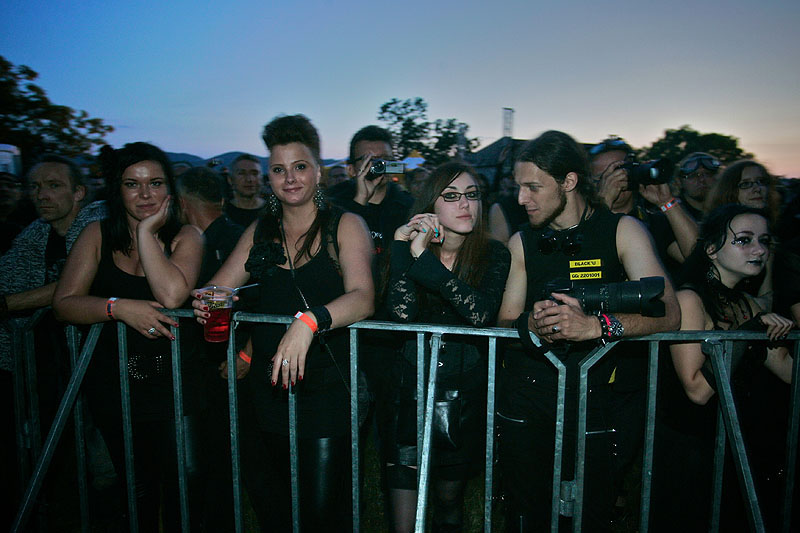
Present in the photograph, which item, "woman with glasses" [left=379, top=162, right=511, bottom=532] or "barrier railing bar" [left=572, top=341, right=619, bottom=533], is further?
"woman with glasses" [left=379, top=162, right=511, bottom=532]

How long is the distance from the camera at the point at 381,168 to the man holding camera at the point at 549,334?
160 cm

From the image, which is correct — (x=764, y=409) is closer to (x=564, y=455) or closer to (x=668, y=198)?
(x=564, y=455)

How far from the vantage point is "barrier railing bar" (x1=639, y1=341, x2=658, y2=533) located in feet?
7.18

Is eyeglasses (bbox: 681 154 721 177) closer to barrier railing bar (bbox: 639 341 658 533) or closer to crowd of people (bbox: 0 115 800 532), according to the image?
crowd of people (bbox: 0 115 800 532)

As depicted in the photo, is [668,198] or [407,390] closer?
[407,390]

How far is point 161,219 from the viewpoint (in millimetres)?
2633

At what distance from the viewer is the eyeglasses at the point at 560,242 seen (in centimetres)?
240

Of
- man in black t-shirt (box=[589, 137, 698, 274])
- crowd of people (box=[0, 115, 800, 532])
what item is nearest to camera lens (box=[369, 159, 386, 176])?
crowd of people (box=[0, 115, 800, 532])

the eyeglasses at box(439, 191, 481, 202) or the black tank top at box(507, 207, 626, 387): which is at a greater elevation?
the eyeglasses at box(439, 191, 481, 202)

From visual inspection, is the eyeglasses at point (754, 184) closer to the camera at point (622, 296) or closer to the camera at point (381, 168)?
the camera at point (622, 296)

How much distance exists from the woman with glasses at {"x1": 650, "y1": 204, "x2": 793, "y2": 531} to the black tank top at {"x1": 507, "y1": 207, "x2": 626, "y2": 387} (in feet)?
1.39

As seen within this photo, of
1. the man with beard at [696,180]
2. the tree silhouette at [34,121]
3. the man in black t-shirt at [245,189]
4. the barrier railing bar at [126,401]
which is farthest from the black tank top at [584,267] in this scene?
the tree silhouette at [34,121]

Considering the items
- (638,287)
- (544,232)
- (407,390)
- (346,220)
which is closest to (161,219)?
(346,220)

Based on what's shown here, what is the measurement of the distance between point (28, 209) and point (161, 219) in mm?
4003
